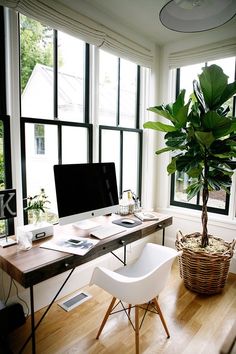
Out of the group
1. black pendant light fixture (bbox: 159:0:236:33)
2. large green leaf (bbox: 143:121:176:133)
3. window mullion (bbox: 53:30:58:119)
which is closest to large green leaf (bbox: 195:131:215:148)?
large green leaf (bbox: 143:121:176:133)

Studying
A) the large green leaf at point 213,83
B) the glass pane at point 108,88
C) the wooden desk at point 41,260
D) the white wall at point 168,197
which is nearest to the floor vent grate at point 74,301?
the wooden desk at point 41,260

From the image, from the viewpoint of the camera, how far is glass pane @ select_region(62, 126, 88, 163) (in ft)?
8.13

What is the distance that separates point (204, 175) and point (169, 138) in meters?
0.50

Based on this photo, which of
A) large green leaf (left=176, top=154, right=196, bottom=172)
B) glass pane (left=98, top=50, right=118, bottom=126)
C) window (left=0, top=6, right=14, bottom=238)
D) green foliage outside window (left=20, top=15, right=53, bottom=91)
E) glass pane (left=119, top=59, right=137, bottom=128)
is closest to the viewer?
window (left=0, top=6, right=14, bottom=238)

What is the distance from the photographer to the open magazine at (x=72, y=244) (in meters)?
1.73

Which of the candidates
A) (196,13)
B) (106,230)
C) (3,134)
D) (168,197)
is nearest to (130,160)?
(168,197)

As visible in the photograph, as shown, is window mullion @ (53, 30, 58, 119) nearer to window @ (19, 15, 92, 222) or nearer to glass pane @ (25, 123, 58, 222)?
window @ (19, 15, 92, 222)

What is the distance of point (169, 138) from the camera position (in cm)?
247

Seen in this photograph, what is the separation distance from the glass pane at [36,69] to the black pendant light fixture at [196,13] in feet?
3.50

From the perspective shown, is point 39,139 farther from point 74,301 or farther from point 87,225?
point 74,301

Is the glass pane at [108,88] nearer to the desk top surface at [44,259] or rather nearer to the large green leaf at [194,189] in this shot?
the large green leaf at [194,189]

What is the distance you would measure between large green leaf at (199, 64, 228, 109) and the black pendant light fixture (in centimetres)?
38

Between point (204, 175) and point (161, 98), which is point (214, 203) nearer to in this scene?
point (204, 175)

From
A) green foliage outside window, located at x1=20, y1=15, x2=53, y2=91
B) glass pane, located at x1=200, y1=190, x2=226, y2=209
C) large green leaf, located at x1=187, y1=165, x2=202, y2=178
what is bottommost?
glass pane, located at x1=200, y1=190, x2=226, y2=209
